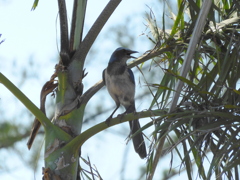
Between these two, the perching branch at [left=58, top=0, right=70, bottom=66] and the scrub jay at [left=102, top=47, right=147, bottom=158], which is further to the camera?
the scrub jay at [left=102, top=47, right=147, bottom=158]

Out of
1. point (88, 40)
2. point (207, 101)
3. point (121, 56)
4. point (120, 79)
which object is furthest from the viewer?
point (121, 56)

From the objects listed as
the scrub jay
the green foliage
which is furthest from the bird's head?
the green foliage

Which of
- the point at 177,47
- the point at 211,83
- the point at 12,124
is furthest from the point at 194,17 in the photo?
the point at 12,124

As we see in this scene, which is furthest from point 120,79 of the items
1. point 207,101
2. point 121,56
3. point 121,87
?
point 207,101

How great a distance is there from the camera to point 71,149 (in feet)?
12.3

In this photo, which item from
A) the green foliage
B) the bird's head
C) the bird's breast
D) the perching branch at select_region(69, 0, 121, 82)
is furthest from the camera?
the bird's head

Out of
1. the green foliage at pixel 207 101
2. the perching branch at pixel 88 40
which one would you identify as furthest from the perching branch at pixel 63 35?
the green foliage at pixel 207 101

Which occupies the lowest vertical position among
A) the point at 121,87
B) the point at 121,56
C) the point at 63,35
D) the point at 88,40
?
the point at 88,40

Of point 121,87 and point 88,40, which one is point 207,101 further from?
point 121,87

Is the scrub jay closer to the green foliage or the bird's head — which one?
→ the bird's head

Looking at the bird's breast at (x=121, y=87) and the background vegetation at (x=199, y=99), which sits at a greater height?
the bird's breast at (x=121, y=87)

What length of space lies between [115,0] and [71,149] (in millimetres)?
1305

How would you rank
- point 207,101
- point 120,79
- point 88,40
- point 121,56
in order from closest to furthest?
point 207,101 < point 88,40 < point 120,79 < point 121,56

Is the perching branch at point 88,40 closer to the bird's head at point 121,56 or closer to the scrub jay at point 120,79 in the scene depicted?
the scrub jay at point 120,79
